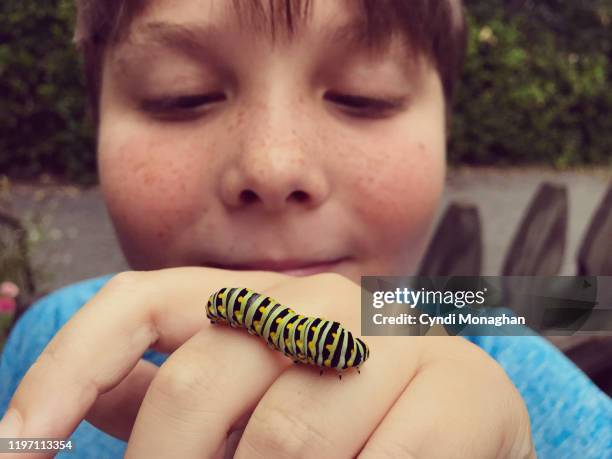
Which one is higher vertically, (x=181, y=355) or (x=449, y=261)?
(x=181, y=355)

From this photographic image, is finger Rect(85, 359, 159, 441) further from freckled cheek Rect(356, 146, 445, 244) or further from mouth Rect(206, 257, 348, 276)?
freckled cheek Rect(356, 146, 445, 244)

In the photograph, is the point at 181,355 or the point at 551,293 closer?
the point at 181,355

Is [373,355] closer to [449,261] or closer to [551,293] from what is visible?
[551,293]

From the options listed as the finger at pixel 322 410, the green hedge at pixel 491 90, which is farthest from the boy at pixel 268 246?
the green hedge at pixel 491 90

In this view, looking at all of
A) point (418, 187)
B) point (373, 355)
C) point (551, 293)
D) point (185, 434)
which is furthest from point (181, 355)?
point (551, 293)

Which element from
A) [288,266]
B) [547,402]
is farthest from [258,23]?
[547,402]
